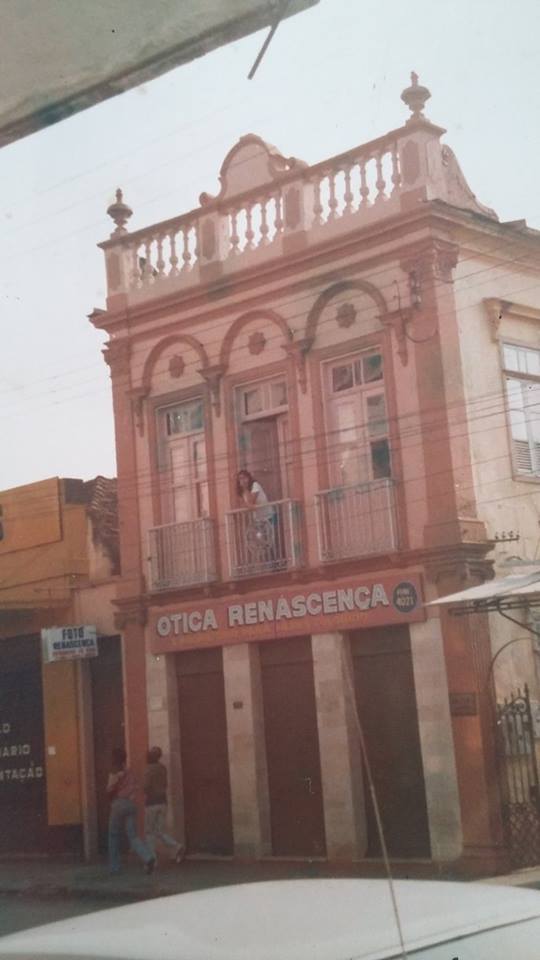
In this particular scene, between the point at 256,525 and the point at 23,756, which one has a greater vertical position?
the point at 256,525

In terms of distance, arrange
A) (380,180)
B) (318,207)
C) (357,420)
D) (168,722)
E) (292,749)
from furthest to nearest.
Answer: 1. (168,722)
2. (292,749)
3. (318,207)
4. (357,420)
5. (380,180)

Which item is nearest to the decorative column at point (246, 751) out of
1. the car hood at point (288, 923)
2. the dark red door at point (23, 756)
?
the dark red door at point (23, 756)

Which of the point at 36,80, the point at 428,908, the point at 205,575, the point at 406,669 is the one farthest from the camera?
the point at 205,575

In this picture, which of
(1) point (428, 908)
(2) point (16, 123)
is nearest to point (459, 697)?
(2) point (16, 123)

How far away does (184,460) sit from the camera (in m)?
16.4

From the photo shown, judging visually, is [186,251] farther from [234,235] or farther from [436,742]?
[436,742]

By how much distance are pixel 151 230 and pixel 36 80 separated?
11.2 m

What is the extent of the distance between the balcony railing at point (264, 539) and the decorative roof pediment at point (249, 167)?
382cm

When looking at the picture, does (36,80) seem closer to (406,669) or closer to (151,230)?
(406,669)

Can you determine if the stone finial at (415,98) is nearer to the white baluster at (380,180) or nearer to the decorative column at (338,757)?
the white baluster at (380,180)

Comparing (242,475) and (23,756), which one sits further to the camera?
(23,756)

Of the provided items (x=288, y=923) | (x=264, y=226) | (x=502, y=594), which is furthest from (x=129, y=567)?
(x=288, y=923)

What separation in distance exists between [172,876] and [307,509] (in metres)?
4.28

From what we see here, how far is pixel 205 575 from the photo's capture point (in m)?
15.7
